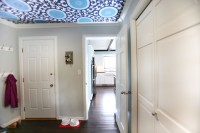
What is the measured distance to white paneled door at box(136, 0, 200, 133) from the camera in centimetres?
76

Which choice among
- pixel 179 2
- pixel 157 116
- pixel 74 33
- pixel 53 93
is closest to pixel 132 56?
pixel 157 116

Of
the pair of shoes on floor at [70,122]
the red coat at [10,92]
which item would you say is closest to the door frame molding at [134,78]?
the pair of shoes on floor at [70,122]

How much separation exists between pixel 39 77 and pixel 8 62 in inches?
29.5

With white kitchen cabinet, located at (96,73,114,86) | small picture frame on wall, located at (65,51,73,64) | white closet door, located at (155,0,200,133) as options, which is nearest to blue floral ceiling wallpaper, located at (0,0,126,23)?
small picture frame on wall, located at (65,51,73,64)

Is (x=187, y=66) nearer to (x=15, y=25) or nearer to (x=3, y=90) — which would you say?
(x=3, y=90)

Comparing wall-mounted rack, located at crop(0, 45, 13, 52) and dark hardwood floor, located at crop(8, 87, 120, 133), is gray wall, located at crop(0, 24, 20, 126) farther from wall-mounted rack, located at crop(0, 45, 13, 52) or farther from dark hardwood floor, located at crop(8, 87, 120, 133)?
dark hardwood floor, located at crop(8, 87, 120, 133)

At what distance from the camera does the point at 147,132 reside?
155 centimetres

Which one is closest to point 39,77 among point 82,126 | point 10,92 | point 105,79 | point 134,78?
point 10,92

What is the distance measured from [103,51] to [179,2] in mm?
7794

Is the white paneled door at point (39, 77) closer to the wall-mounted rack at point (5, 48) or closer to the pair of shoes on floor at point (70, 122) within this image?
the wall-mounted rack at point (5, 48)

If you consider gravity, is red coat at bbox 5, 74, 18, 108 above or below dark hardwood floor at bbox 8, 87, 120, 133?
above

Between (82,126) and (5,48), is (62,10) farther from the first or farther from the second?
(82,126)

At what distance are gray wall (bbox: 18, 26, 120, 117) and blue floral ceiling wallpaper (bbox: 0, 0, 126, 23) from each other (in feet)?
0.98

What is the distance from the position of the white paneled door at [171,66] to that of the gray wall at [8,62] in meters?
2.94
